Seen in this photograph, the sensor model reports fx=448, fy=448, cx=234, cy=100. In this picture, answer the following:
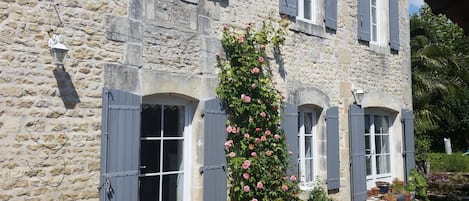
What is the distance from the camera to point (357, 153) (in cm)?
794

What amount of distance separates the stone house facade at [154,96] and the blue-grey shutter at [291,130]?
27 millimetres

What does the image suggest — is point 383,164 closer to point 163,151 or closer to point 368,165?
point 368,165

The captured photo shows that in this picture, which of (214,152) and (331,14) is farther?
(331,14)

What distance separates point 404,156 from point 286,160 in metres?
3.99

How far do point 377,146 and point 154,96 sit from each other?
537cm

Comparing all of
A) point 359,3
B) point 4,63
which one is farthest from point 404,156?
point 4,63

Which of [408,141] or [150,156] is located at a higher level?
[408,141]


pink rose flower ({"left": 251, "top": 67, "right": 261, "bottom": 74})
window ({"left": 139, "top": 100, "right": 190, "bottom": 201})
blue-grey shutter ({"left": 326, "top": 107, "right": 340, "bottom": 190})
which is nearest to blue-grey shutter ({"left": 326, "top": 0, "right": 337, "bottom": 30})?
blue-grey shutter ({"left": 326, "top": 107, "right": 340, "bottom": 190})

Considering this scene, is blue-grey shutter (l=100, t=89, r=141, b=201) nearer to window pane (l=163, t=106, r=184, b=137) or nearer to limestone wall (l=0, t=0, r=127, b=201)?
limestone wall (l=0, t=0, r=127, b=201)

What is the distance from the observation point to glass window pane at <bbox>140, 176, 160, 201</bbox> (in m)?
5.21

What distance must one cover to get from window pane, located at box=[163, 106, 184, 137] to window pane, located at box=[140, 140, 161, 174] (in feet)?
0.65

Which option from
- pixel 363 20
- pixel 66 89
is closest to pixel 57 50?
pixel 66 89

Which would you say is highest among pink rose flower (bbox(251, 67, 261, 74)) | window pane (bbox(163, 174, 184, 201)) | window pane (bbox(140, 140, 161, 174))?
pink rose flower (bbox(251, 67, 261, 74))

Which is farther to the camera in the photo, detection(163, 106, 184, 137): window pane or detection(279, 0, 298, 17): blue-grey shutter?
detection(279, 0, 298, 17): blue-grey shutter
